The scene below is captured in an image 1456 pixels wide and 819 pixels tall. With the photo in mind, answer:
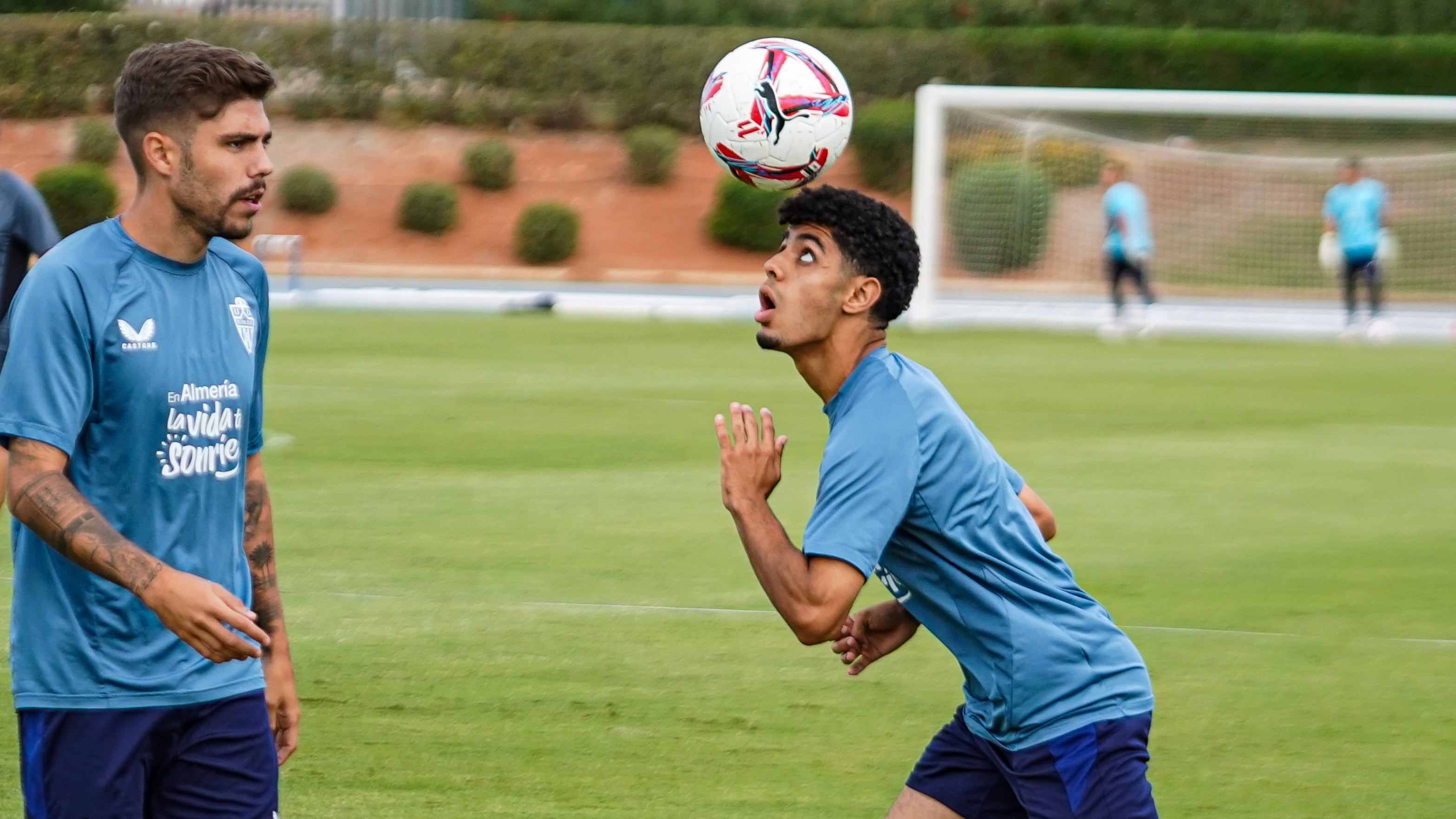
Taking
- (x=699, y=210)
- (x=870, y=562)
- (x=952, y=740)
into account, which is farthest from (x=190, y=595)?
(x=699, y=210)

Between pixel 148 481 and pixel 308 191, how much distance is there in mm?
39621

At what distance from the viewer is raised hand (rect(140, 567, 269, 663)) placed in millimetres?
3699

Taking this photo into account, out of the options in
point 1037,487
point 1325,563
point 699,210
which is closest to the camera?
point 1325,563

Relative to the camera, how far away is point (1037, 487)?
12.4m

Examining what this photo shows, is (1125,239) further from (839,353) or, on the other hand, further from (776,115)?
(839,353)

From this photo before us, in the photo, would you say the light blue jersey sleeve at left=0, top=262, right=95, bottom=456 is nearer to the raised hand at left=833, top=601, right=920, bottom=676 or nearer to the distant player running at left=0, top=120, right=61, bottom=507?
the raised hand at left=833, top=601, right=920, bottom=676

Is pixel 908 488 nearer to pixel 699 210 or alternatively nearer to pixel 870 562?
pixel 870 562

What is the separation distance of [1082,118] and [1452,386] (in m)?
25.3

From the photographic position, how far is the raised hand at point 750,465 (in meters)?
3.98

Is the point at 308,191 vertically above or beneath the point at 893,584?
beneath

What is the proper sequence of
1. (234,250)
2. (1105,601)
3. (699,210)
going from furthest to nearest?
(699,210), (1105,601), (234,250)

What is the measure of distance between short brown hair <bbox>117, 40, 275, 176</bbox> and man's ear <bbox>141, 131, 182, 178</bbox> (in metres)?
0.01

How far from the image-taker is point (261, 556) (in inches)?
177

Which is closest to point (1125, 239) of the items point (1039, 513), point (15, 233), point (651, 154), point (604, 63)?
point (15, 233)
